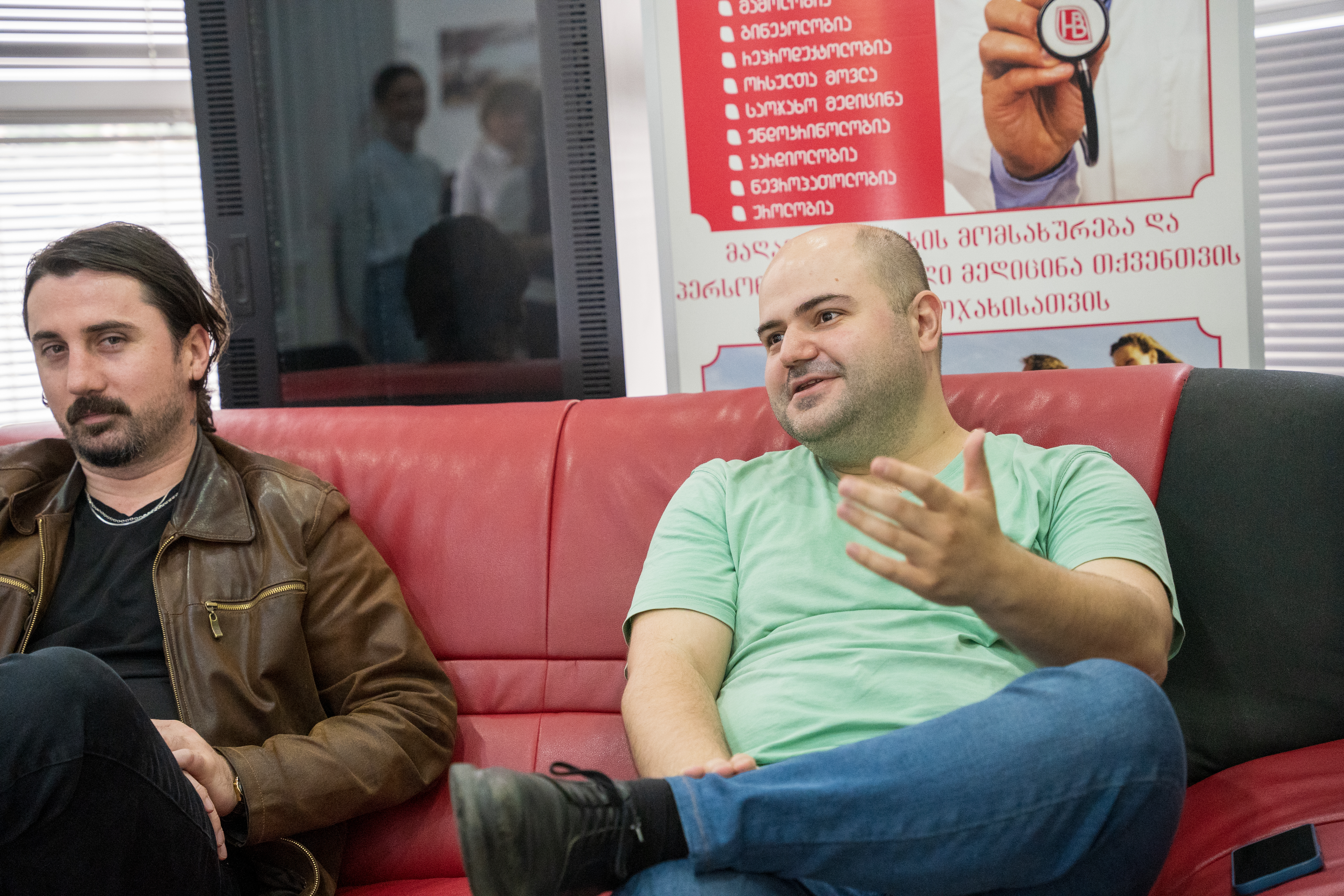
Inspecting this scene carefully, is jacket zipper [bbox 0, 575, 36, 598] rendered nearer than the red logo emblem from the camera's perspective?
Yes

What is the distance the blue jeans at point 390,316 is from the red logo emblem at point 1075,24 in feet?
5.21

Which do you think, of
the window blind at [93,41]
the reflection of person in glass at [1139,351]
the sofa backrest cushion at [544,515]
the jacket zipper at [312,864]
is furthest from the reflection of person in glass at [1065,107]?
the window blind at [93,41]

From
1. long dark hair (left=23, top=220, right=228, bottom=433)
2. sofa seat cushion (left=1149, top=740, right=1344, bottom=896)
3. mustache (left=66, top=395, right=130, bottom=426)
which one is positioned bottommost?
sofa seat cushion (left=1149, top=740, right=1344, bottom=896)

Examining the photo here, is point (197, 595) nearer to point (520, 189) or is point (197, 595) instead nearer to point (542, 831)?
point (542, 831)

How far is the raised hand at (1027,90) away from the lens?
229 centimetres

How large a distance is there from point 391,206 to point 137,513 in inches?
44.2

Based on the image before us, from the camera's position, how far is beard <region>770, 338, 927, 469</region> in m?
1.53

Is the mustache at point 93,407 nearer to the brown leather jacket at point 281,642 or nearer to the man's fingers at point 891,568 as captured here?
the brown leather jacket at point 281,642

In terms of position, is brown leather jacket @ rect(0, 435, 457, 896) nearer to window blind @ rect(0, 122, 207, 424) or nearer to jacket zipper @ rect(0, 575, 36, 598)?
jacket zipper @ rect(0, 575, 36, 598)

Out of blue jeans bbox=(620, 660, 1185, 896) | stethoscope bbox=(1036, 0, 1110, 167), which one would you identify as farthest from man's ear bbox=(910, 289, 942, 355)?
stethoscope bbox=(1036, 0, 1110, 167)

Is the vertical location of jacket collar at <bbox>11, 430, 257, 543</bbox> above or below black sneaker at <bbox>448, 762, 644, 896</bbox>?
above

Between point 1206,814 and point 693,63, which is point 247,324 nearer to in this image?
point 693,63

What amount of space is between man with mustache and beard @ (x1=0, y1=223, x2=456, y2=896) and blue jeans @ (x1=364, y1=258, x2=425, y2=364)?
28.5 inches

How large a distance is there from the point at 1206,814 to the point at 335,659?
1.22 m
